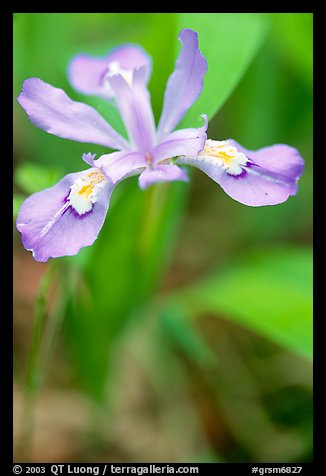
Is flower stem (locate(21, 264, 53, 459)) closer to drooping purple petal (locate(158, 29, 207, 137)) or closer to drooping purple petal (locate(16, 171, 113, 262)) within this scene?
drooping purple petal (locate(16, 171, 113, 262))

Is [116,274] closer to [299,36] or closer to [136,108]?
[136,108]

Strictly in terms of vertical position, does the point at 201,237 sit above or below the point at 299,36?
below

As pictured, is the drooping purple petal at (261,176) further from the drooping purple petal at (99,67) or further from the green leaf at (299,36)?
the green leaf at (299,36)

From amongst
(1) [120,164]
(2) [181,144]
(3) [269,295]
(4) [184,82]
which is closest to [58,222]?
(1) [120,164]

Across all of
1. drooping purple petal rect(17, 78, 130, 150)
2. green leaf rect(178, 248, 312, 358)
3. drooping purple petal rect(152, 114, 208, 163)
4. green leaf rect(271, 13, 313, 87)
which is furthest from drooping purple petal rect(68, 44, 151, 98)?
green leaf rect(271, 13, 313, 87)

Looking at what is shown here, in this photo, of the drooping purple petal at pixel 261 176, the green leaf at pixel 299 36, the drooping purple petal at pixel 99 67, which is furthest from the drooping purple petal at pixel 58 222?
the green leaf at pixel 299 36
